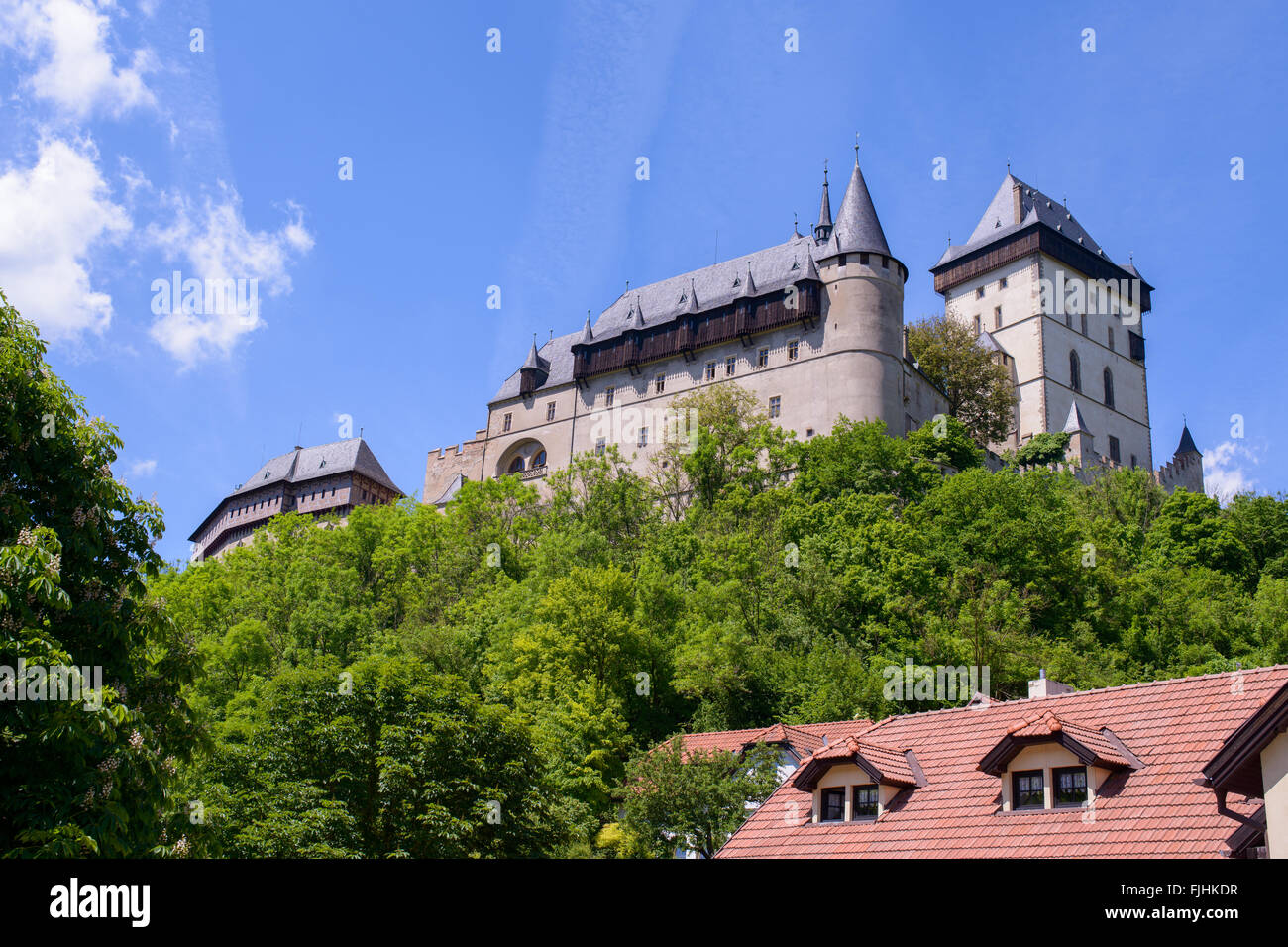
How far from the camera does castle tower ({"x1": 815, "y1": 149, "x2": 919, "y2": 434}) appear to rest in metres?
69.8

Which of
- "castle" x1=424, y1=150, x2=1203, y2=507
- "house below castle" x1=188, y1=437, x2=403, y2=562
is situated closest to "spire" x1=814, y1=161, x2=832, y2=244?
"castle" x1=424, y1=150, x2=1203, y2=507

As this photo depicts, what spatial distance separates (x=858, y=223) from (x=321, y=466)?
5545 centimetres

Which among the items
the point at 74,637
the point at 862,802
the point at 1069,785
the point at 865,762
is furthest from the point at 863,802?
the point at 74,637

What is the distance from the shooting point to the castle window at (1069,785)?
17.4m

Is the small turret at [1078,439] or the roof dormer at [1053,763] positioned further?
the small turret at [1078,439]

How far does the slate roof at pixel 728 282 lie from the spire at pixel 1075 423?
2284 cm

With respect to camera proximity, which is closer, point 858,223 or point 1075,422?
point 858,223

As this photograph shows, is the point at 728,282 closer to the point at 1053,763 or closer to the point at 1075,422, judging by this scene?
the point at 1075,422

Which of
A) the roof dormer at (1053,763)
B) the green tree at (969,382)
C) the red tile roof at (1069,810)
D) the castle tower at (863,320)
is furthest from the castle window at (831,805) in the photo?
the green tree at (969,382)

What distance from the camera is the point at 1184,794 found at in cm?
1600

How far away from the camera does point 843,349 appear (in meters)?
70.9

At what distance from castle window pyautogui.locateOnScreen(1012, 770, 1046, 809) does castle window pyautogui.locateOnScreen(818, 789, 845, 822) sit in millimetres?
3322

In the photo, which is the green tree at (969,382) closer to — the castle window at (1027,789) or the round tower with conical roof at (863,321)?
the round tower with conical roof at (863,321)
